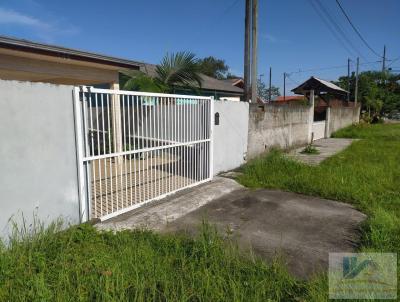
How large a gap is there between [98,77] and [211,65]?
44.2 m

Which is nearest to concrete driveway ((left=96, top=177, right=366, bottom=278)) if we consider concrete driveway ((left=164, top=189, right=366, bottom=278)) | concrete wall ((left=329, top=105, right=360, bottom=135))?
concrete driveway ((left=164, top=189, right=366, bottom=278))

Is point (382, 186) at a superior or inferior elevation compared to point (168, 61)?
inferior

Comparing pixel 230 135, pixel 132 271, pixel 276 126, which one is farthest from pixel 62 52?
pixel 276 126

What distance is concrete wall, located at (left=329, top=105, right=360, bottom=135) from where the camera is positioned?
15.4 meters

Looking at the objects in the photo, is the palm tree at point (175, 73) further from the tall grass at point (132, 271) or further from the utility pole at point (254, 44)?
the tall grass at point (132, 271)

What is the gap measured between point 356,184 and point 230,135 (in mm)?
2777

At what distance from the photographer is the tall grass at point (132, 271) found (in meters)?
2.17

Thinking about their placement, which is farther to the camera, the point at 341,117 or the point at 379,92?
the point at 379,92

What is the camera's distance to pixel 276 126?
899cm

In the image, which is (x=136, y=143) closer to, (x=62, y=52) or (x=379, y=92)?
(x=62, y=52)

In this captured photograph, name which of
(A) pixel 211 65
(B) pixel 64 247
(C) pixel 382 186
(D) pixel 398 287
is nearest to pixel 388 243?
(D) pixel 398 287

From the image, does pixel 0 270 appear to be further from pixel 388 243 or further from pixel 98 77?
pixel 98 77

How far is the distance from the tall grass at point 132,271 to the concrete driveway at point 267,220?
43 centimetres

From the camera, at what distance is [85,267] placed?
2.49 m
